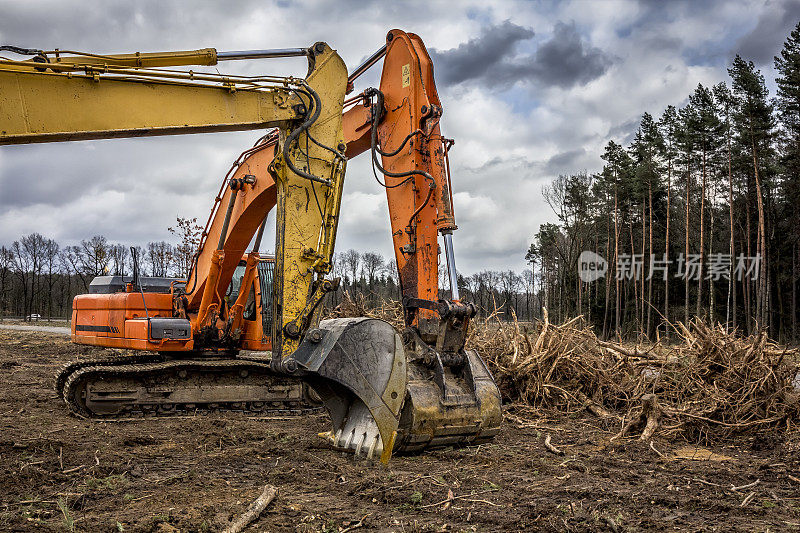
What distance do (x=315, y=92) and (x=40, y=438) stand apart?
14.9 ft

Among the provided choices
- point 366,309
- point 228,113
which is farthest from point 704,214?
point 228,113

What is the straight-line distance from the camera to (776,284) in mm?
33406

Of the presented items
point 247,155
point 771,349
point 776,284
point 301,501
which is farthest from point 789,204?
point 301,501

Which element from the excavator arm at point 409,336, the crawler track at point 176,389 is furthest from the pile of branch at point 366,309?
the excavator arm at point 409,336

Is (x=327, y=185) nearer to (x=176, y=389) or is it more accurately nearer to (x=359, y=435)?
(x=359, y=435)

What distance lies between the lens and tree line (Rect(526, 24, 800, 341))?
1164 inches

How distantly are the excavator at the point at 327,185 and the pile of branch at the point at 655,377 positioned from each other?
290 centimetres

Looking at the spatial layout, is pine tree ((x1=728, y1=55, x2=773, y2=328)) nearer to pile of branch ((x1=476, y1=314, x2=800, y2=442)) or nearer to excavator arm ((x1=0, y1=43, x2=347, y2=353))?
pile of branch ((x1=476, y1=314, x2=800, y2=442))

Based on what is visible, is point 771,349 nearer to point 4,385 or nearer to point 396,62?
point 396,62

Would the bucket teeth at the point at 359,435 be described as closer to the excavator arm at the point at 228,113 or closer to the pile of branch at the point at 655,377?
the excavator arm at the point at 228,113

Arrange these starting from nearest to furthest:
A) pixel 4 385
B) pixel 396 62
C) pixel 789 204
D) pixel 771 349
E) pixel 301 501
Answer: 1. pixel 301 501
2. pixel 396 62
3. pixel 771 349
4. pixel 4 385
5. pixel 789 204

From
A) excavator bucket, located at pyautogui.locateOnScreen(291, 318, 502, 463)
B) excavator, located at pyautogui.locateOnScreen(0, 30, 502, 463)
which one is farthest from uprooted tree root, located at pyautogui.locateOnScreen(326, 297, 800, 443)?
excavator, located at pyautogui.locateOnScreen(0, 30, 502, 463)

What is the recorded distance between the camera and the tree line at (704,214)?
29.6 metres

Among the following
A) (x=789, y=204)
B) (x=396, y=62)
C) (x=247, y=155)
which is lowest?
(x=247, y=155)
